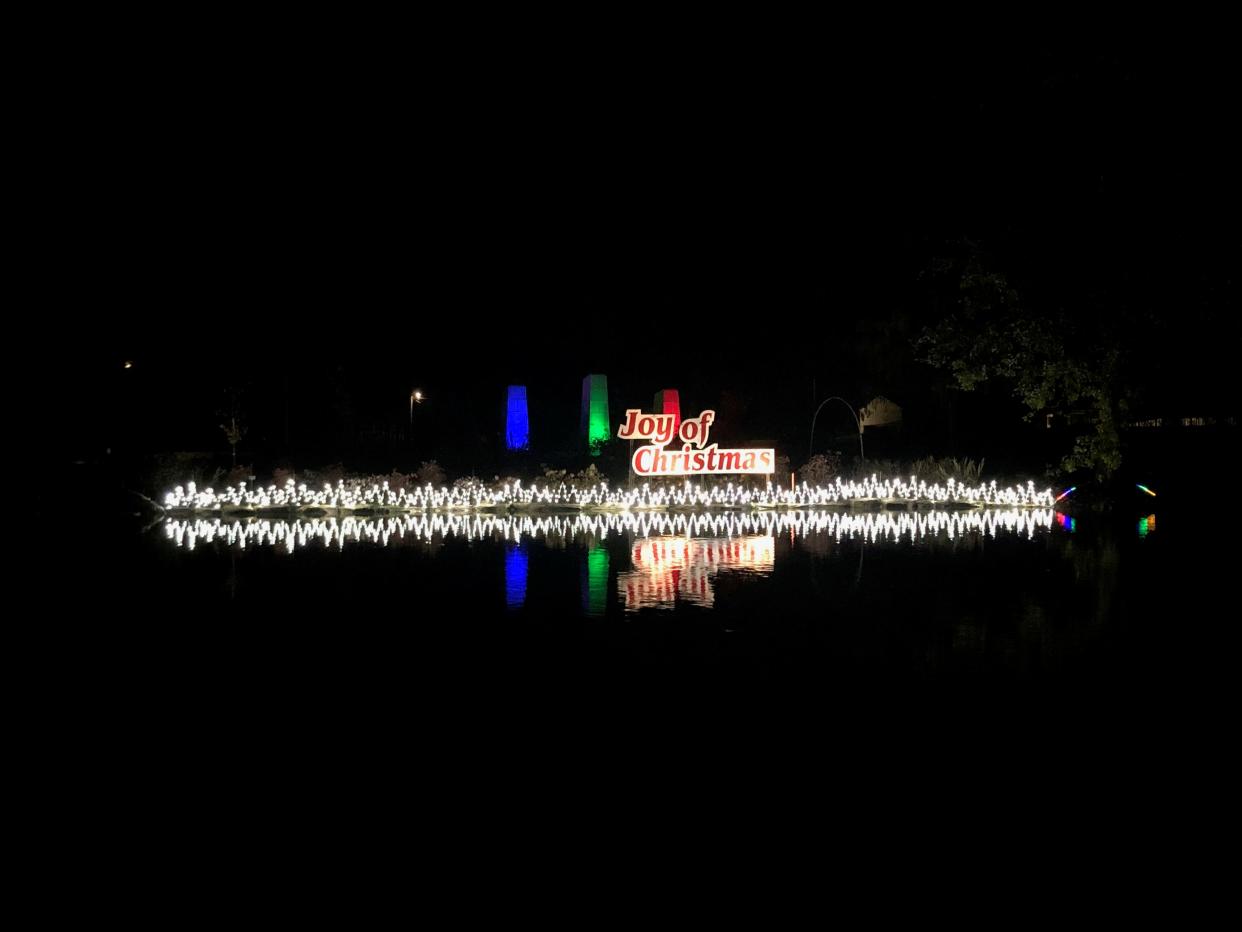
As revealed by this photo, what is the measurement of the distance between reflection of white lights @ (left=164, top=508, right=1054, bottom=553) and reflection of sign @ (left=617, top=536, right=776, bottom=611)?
1.44 meters

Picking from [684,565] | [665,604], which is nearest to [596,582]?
[665,604]

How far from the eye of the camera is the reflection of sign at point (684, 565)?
40.5ft

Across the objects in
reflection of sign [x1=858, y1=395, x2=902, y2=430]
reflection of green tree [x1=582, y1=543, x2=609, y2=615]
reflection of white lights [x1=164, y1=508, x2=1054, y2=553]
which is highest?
reflection of sign [x1=858, y1=395, x2=902, y2=430]

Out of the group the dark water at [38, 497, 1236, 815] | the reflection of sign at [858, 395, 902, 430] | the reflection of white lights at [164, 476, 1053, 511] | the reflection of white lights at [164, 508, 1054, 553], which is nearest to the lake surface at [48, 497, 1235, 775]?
the dark water at [38, 497, 1236, 815]

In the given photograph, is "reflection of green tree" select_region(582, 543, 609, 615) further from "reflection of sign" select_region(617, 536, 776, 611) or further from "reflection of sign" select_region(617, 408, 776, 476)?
"reflection of sign" select_region(617, 408, 776, 476)

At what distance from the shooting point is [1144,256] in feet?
86.5

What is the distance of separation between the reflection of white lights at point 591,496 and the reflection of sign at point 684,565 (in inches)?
290

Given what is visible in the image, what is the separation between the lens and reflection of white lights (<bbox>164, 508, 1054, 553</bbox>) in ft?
63.2

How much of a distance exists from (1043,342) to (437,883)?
2602cm

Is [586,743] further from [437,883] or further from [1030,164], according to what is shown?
[1030,164]

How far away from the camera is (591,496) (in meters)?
26.6

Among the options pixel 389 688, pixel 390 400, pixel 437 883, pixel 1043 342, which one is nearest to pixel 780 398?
pixel 390 400

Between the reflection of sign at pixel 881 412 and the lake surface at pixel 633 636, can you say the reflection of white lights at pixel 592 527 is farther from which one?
the reflection of sign at pixel 881 412

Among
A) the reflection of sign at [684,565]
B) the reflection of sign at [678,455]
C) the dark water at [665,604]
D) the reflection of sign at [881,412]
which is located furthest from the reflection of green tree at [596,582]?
the reflection of sign at [881,412]
